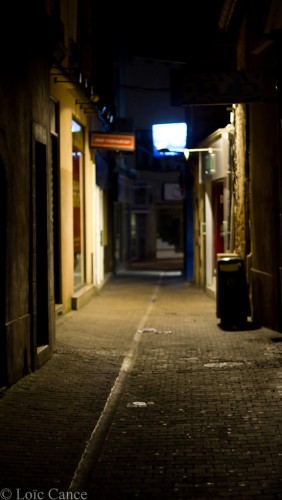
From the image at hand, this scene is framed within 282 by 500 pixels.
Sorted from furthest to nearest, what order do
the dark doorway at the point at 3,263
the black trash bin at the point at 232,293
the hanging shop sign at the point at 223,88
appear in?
the black trash bin at the point at 232,293, the hanging shop sign at the point at 223,88, the dark doorway at the point at 3,263

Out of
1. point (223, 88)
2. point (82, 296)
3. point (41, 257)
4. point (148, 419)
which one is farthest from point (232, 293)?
point (148, 419)

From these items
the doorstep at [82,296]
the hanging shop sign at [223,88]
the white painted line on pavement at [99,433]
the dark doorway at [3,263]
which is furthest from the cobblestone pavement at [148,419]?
the hanging shop sign at [223,88]

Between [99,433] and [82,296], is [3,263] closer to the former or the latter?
[99,433]

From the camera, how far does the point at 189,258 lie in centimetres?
2569

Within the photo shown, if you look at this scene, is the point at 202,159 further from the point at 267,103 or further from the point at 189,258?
the point at 267,103

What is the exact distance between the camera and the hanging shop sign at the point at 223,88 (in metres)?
11.0

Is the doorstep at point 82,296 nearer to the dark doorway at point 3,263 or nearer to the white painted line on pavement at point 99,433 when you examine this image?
the white painted line on pavement at point 99,433

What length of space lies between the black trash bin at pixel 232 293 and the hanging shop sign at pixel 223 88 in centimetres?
317

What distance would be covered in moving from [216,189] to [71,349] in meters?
9.87

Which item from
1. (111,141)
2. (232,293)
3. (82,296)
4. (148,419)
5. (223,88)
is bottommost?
(148,419)

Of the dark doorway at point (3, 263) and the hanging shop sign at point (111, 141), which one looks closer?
the dark doorway at point (3, 263)

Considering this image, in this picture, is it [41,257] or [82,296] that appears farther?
[82,296]

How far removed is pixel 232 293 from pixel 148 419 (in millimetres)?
6201

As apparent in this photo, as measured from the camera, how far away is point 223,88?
10992 mm
